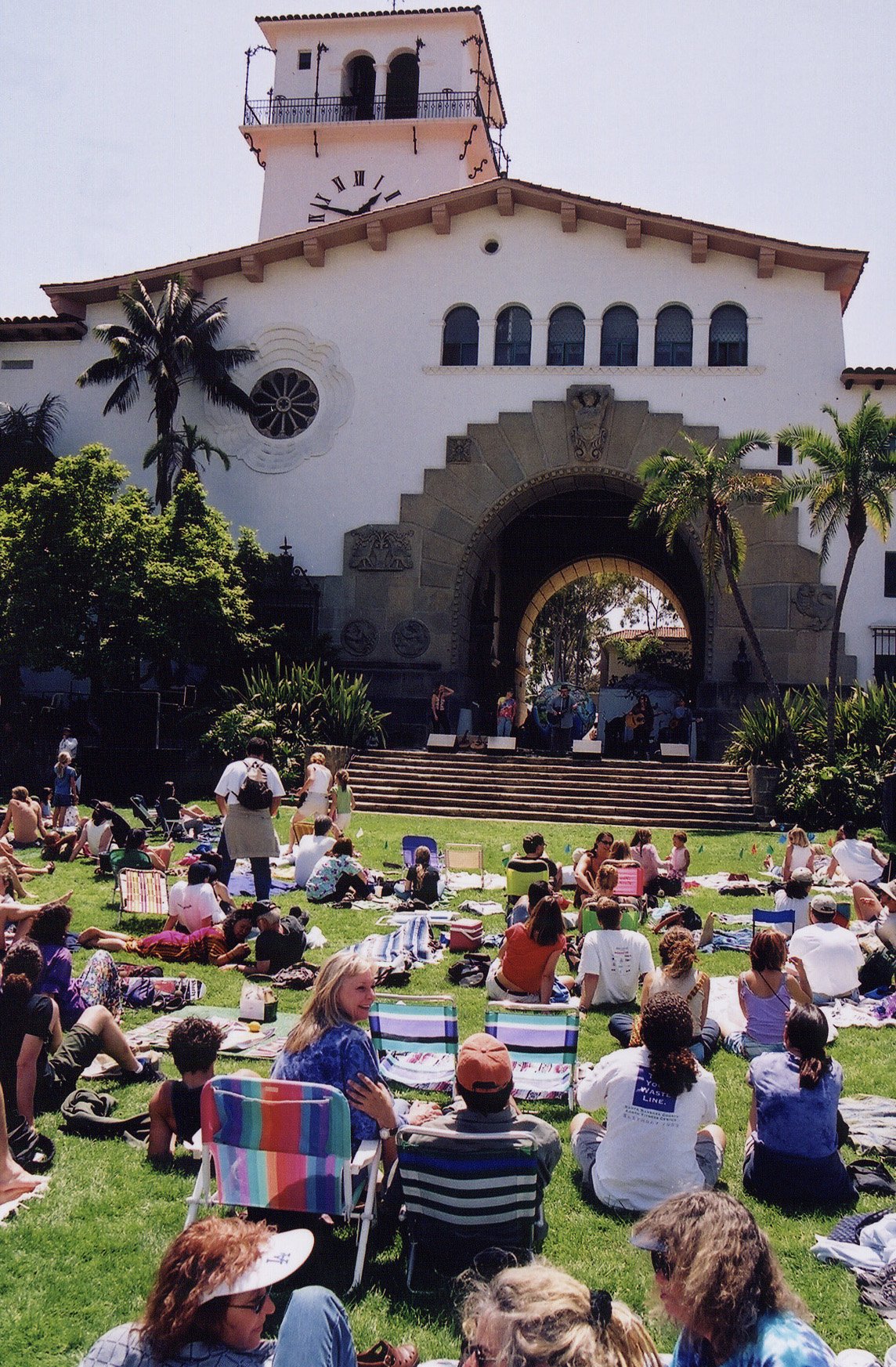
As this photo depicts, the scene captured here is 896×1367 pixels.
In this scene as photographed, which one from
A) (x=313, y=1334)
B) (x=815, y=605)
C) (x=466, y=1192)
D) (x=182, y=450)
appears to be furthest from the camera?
(x=182, y=450)

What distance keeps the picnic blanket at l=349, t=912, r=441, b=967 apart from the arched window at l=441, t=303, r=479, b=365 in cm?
1977

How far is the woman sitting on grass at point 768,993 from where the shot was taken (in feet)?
23.8

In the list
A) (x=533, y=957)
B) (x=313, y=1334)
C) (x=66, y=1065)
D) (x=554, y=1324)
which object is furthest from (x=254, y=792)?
(x=554, y=1324)

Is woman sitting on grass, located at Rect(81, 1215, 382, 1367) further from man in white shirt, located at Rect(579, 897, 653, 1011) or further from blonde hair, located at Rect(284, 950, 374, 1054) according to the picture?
man in white shirt, located at Rect(579, 897, 653, 1011)

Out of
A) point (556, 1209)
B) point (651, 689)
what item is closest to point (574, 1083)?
point (556, 1209)

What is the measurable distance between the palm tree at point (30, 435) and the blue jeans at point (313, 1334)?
1057 inches

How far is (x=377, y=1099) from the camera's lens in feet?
17.2

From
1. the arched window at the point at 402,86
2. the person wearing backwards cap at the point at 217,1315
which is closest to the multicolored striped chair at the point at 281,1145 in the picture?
the person wearing backwards cap at the point at 217,1315

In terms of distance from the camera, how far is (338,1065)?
5.27m

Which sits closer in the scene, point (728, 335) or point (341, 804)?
point (341, 804)

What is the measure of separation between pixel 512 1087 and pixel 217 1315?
2.16 meters

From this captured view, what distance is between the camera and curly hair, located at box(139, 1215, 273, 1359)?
2.96m

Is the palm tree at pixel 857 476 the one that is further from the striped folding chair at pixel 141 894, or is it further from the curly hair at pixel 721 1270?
the curly hair at pixel 721 1270

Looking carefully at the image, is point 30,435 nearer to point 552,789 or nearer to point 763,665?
point 552,789
